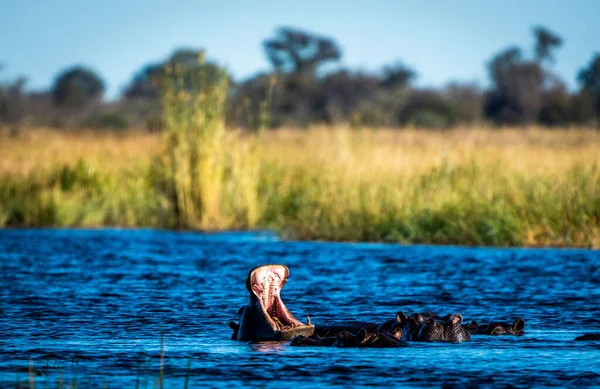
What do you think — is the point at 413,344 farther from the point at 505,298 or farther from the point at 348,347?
the point at 505,298

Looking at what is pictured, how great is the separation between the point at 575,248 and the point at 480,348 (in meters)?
7.96

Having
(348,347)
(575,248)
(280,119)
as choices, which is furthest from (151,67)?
(348,347)

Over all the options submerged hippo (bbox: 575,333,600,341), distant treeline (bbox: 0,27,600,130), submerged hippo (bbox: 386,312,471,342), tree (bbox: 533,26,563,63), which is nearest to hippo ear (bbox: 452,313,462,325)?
submerged hippo (bbox: 386,312,471,342)

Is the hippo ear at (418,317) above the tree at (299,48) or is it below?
below

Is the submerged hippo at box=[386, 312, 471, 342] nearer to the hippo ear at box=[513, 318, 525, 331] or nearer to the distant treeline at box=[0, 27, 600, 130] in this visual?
the hippo ear at box=[513, 318, 525, 331]

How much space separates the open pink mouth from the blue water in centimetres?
20

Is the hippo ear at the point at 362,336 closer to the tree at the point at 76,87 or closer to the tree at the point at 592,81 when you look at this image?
the tree at the point at 592,81

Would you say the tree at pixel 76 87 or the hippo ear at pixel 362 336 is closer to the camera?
the hippo ear at pixel 362 336

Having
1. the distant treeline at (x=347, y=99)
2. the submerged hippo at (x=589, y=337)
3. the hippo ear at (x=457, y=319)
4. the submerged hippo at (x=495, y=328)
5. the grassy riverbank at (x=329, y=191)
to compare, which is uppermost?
the distant treeline at (x=347, y=99)

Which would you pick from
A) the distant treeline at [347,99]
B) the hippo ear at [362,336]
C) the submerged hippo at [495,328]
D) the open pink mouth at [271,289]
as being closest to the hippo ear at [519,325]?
the submerged hippo at [495,328]

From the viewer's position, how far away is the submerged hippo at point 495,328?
952cm

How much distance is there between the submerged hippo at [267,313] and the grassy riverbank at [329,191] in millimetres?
8081

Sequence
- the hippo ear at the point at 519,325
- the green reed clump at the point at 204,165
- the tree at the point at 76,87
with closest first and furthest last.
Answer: the hippo ear at the point at 519,325 → the green reed clump at the point at 204,165 → the tree at the point at 76,87

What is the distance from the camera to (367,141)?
21.4 m
